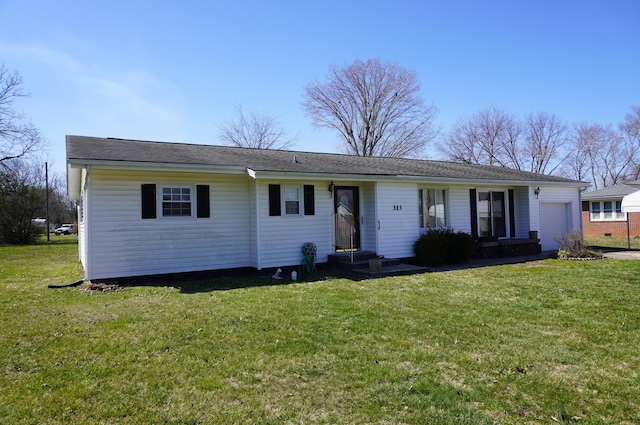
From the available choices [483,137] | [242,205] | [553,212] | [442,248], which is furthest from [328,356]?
[483,137]

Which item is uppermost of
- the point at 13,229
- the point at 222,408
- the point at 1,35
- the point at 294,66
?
the point at 294,66

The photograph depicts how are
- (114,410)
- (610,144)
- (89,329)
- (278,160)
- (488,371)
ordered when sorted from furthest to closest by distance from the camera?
(610,144)
(278,160)
(89,329)
(488,371)
(114,410)

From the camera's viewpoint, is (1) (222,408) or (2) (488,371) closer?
(1) (222,408)

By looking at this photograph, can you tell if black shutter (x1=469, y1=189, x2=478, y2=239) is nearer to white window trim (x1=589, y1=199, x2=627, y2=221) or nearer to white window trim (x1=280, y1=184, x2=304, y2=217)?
white window trim (x1=280, y1=184, x2=304, y2=217)

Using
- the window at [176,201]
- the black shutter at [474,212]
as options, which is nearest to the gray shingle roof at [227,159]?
the black shutter at [474,212]

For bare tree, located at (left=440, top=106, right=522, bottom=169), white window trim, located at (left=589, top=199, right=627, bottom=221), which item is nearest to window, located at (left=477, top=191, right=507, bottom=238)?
white window trim, located at (left=589, top=199, right=627, bottom=221)

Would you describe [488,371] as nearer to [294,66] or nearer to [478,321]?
[478,321]

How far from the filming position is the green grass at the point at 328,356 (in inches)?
130

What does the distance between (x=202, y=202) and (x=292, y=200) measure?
8.17 ft

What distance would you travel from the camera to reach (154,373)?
13.6 feet

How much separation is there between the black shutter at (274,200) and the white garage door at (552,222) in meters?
11.2

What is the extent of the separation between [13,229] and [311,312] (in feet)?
101

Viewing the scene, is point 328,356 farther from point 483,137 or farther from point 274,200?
point 483,137

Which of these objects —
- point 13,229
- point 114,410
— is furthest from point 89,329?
point 13,229
